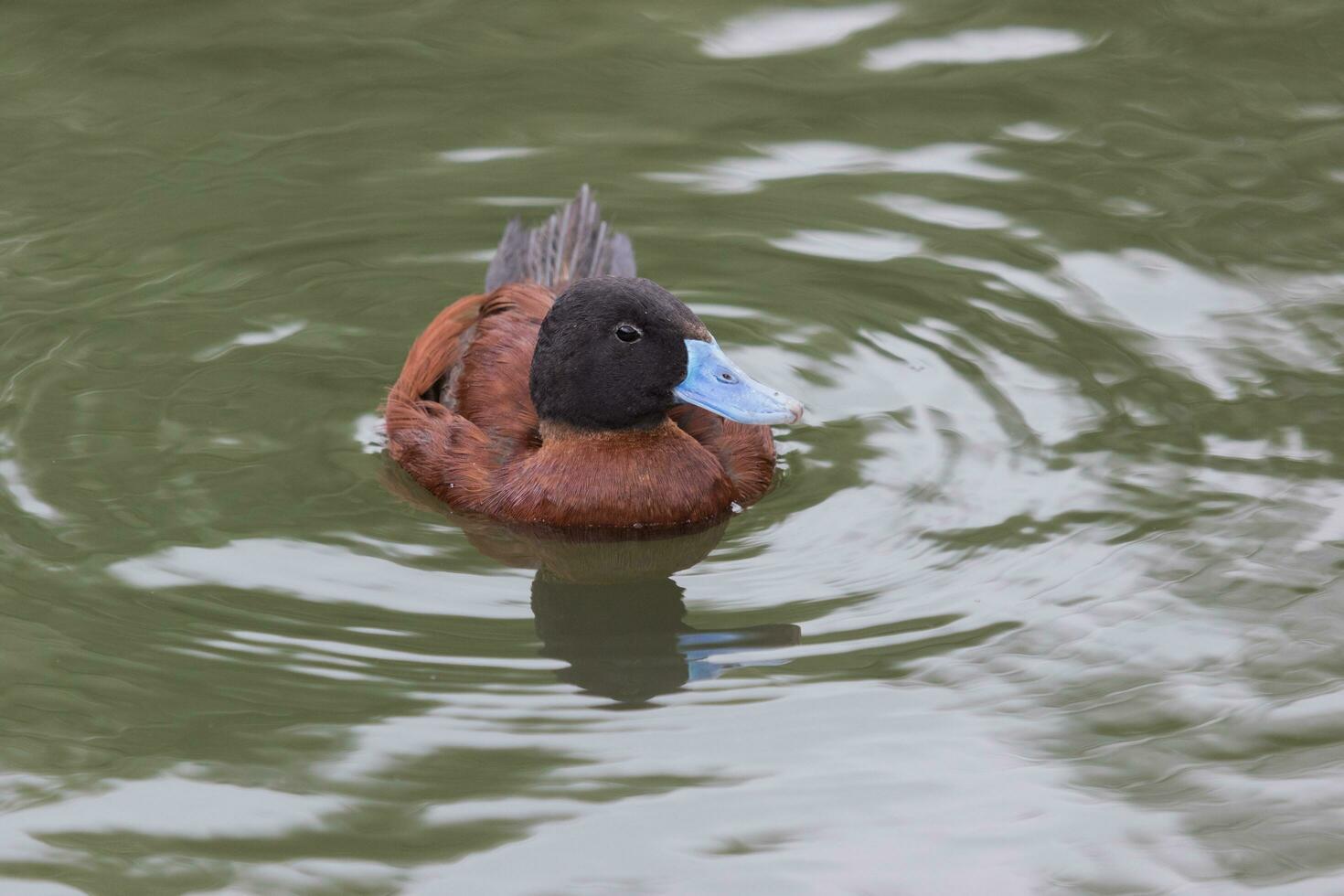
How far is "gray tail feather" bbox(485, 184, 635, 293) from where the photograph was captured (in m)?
Result: 8.58

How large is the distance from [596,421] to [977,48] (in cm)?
449

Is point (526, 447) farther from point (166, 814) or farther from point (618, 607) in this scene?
point (166, 814)

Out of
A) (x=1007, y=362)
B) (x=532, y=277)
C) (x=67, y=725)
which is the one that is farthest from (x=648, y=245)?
(x=67, y=725)

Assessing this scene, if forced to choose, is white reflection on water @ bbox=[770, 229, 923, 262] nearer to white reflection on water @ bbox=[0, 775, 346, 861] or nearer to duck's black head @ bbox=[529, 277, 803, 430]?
duck's black head @ bbox=[529, 277, 803, 430]

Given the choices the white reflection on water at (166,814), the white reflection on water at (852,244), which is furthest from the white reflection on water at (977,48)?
the white reflection on water at (166,814)

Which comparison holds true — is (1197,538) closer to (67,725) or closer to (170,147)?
(67,725)

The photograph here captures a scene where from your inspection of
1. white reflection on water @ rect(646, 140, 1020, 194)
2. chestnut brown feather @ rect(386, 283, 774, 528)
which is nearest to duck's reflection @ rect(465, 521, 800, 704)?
chestnut brown feather @ rect(386, 283, 774, 528)

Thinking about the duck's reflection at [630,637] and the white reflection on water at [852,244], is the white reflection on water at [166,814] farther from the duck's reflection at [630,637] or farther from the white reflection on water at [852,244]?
the white reflection on water at [852,244]

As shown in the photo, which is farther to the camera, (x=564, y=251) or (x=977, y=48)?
(x=977, y=48)

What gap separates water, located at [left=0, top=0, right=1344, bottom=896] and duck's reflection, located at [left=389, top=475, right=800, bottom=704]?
22 millimetres

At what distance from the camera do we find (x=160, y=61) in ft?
35.3

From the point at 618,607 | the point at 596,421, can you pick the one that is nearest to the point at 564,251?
the point at 596,421

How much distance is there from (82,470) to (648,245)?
3.17 metres

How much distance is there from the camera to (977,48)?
10.8m
